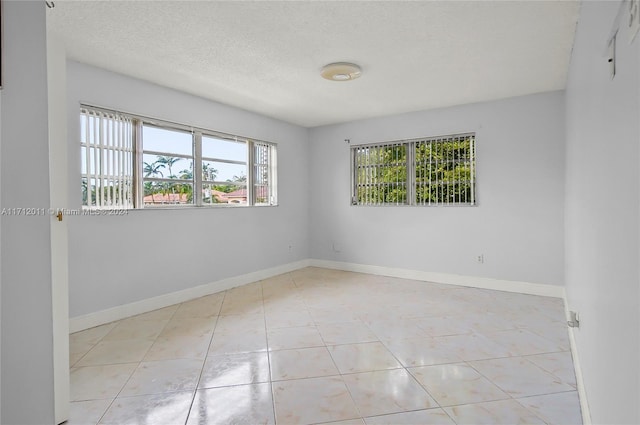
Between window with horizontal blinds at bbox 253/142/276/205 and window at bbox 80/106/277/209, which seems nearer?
window at bbox 80/106/277/209

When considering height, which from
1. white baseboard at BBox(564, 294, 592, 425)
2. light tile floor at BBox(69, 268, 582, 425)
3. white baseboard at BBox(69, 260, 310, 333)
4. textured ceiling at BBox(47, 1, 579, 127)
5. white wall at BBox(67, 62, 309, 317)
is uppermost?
textured ceiling at BBox(47, 1, 579, 127)

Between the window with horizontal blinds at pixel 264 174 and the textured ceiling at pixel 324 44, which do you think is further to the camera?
the window with horizontal blinds at pixel 264 174

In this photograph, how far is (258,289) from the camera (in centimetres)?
486

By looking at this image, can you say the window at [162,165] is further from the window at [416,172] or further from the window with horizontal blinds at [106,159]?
the window at [416,172]

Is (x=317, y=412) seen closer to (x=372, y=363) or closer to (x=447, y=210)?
(x=372, y=363)

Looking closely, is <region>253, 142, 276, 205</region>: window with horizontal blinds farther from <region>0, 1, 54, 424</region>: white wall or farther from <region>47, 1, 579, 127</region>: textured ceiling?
<region>0, 1, 54, 424</region>: white wall

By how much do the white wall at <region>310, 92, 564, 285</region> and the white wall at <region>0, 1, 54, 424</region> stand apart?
491cm

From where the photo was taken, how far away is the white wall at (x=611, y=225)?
37.5 inches

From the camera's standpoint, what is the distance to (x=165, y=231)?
410 centimetres

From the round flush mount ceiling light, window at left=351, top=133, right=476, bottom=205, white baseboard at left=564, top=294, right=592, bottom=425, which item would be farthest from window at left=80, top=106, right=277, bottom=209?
white baseboard at left=564, top=294, right=592, bottom=425

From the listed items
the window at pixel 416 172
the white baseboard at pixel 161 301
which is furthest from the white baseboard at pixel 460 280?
the white baseboard at pixel 161 301

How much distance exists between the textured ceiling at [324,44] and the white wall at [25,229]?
1784 mm

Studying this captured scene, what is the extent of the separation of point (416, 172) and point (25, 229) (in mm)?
5051

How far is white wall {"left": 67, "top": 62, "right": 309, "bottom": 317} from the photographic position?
3348mm
